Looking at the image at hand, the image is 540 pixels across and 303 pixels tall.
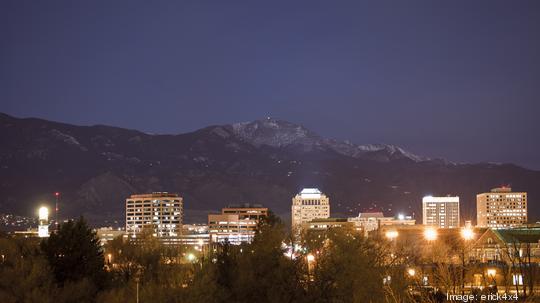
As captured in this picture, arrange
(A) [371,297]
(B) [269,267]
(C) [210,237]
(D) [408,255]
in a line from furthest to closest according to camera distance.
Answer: (C) [210,237], (D) [408,255], (B) [269,267], (A) [371,297]

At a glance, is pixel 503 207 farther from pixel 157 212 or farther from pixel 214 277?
pixel 214 277

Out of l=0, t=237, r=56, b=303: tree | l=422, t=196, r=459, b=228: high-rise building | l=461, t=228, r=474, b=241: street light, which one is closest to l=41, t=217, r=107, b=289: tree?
l=0, t=237, r=56, b=303: tree

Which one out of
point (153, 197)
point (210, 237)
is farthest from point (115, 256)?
point (153, 197)

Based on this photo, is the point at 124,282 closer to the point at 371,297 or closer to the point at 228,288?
the point at 228,288

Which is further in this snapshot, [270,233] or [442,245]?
[442,245]

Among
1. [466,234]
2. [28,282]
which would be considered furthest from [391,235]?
[28,282]

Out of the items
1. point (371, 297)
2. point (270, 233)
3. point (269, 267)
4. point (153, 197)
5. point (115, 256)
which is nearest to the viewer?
Answer: point (371, 297)

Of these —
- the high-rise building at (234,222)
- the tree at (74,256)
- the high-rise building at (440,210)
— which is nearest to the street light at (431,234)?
the tree at (74,256)

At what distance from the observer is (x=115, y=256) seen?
62938mm

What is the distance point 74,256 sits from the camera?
46.6 meters

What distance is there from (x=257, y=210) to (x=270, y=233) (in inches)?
4814

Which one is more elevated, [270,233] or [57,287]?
[270,233]

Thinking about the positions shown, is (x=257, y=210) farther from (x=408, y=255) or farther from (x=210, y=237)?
(x=408, y=255)

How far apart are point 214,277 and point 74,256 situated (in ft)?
35.5
